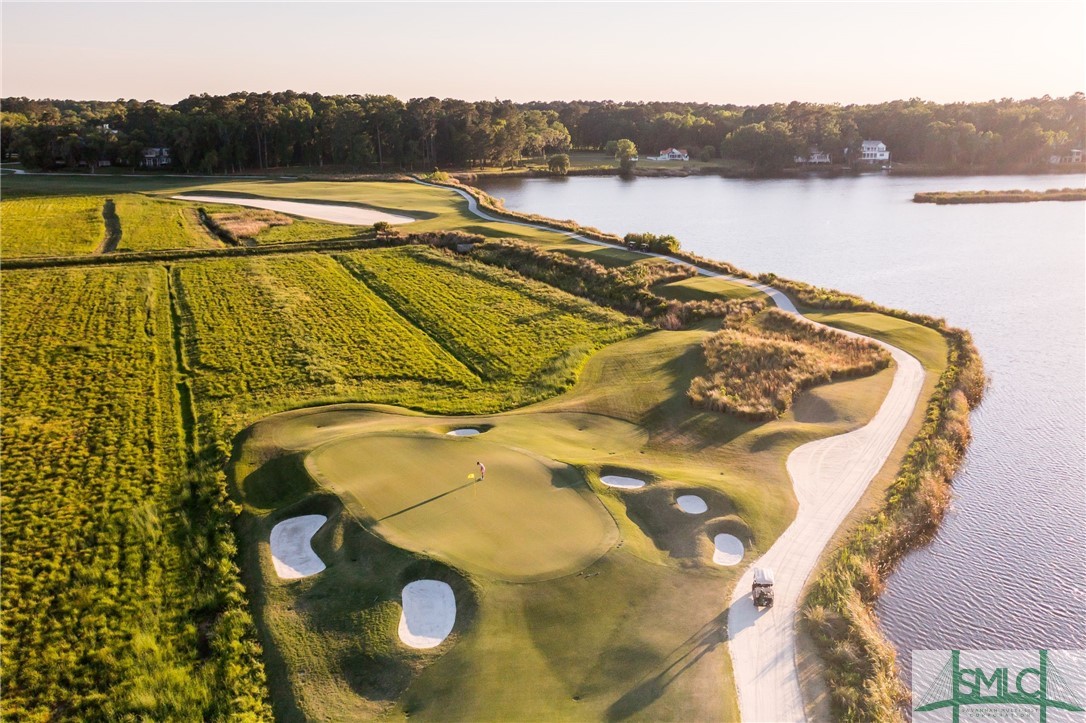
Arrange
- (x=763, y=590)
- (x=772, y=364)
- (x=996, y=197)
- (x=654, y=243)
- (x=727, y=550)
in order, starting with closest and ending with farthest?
(x=763, y=590) → (x=727, y=550) → (x=772, y=364) → (x=654, y=243) → (x=996, y=197)

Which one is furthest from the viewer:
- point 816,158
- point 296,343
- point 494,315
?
point 816,158

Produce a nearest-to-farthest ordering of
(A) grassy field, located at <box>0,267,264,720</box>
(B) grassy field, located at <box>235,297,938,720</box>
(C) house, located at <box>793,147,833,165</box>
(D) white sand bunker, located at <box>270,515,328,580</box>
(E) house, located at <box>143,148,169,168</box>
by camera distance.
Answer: (B) grassy field, located at <box>235,297,938,720</box> < (A) grassy field, located at <box>0,267,264,720</box> < (D) white sand bunker, located at <box>270,515,328,580</box> < (E) house, located at <box>143,148,169,168</box> < (C) house, located at <box>793,147,833,165</box>

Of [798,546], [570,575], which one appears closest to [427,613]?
[570,575]

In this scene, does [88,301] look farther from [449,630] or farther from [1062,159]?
[1062,159]

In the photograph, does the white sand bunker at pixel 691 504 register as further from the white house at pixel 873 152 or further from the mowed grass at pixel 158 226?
the white house at pixel 873 152

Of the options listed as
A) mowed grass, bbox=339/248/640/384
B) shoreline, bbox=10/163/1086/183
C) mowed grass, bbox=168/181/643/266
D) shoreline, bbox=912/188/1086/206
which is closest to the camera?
mowed grass, bbox=339/248/640/384

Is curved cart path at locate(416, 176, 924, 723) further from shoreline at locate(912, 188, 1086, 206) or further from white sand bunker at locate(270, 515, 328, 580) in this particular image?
shoreline at locate(912, 188, 1086, 206)

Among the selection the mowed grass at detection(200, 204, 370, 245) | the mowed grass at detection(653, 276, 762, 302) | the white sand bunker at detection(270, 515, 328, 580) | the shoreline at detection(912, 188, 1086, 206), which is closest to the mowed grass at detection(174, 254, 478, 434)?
the white sand bunker at detection(270, 515, 328, 580)

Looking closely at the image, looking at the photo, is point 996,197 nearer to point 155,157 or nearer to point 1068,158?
point 1068,158
